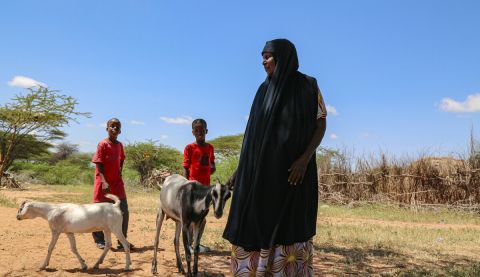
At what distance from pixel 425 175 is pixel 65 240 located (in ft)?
42.5

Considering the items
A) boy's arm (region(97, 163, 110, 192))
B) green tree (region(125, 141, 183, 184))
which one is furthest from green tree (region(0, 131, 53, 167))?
boy's arm (region(97, 163, 110, 192))

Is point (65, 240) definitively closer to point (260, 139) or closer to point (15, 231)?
point (15, 231)

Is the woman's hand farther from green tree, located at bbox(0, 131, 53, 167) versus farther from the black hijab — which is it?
green tree, located at bbox(0, 131, 53, 167)

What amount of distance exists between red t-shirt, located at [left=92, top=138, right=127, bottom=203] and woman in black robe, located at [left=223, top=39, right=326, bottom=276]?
3517 millimetres

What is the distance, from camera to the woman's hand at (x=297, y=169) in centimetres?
296

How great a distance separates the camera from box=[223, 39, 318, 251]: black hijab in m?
3.01

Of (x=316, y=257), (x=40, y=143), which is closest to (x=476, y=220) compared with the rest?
(x=316, y=257)

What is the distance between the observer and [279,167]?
118 inches

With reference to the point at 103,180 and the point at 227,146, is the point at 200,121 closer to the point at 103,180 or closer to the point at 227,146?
the point at 103,180

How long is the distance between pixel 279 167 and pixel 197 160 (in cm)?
302

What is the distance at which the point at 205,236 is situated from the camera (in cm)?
821

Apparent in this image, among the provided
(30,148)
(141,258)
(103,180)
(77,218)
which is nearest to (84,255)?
(141,258)

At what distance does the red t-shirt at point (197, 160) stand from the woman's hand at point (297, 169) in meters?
3.04

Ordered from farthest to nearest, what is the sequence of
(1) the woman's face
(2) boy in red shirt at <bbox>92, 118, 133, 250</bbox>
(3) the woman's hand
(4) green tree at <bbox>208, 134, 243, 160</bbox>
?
(4) green tree at <bbox>208, 134, 243, 160</bbox>
(2) boy in red shirt at <bbox>92, 118, 133, 250</bbox>
(1) the woman's face
(3) the woman's hand
